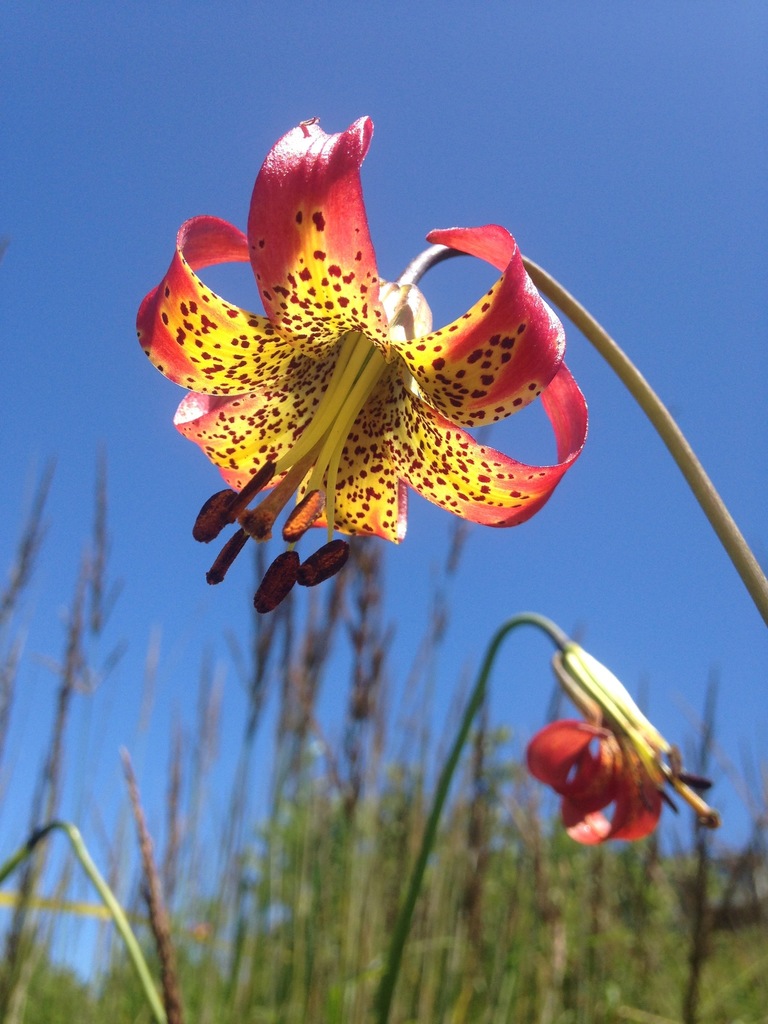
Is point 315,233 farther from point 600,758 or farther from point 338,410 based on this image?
point 600,758

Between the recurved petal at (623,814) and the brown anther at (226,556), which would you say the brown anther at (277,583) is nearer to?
the brown anther at (226,556)

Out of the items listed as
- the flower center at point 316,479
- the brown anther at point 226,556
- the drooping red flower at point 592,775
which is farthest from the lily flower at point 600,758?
the brown anther at point 226,556

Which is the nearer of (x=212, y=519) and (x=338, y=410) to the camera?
(x=212, y=519)

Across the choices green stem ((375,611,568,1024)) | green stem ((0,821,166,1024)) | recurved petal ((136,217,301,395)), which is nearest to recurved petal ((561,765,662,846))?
green stem ((375,611,568,1024))

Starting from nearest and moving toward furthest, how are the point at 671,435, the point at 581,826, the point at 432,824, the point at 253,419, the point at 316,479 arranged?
the point at 671,435 → the point at 316,479 → the point at 253,419 → the point at 432,824 → the point at 581,826

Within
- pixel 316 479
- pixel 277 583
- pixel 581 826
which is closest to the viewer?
pixel 277 583

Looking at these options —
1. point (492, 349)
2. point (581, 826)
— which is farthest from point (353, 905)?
point (492, 349)

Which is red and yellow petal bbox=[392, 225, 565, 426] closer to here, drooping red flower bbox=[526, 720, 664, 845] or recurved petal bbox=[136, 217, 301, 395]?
recurved petal bbox=[136, 217, 301, 395]
